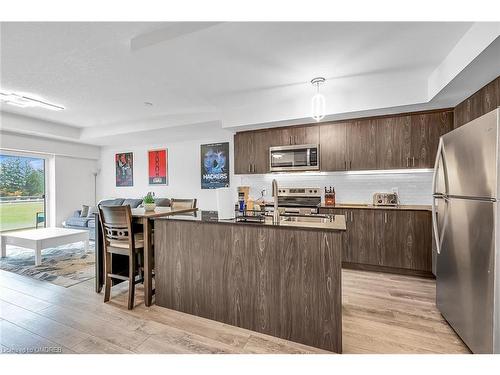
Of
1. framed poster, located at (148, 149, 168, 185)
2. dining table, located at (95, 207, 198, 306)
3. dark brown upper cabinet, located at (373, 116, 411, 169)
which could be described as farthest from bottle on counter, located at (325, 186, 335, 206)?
framed poster, located at (148, 149, 168, 185)

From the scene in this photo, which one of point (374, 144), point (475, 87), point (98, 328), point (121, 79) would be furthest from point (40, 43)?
point (475, 87)

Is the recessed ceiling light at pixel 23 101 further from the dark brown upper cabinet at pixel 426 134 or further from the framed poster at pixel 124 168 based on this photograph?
the dark brown upper cabinet at pixel 426 134

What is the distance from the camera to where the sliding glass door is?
Result: 4992mm

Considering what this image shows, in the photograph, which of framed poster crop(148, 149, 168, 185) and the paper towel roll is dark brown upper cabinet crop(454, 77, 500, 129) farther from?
framed poster crop(148, 149, 168, 185)

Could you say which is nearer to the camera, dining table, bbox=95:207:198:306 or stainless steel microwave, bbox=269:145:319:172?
dining table, bbox=95:207:198:306

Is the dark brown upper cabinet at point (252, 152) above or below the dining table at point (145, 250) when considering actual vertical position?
above

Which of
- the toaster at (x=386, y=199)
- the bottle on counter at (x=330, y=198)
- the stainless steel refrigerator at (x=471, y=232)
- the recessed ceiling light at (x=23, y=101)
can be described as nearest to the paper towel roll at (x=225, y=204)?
the stainless steel refrigerator at (x=471, y=232)

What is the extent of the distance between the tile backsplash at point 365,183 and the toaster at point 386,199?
11 centimetres

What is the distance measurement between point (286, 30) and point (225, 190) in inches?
58.8

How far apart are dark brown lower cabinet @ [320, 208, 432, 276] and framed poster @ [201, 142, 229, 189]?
2.60 metres

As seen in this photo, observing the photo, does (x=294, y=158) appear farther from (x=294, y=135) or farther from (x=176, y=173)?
(x=176, y=173)

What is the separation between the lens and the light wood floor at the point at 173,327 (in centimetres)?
177

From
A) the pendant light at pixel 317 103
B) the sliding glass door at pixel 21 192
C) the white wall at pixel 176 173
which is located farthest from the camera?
the white wall at pixel 176 173
